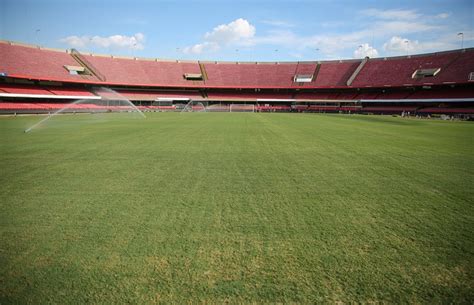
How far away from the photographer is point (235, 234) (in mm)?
3980

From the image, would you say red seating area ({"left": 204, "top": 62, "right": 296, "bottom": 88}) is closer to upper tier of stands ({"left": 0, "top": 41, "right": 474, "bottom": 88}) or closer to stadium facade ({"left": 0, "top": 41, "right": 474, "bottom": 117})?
upper tier of stands ({"left": 0, "top": 41, "right": 474, "bottom": 88})

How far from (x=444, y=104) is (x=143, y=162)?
197 ft

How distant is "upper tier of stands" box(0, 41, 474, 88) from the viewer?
51625 millimetres

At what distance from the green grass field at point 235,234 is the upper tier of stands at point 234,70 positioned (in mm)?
52248

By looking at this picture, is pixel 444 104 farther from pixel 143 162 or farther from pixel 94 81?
pixel 94 81

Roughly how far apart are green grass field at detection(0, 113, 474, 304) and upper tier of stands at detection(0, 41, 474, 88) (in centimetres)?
5225

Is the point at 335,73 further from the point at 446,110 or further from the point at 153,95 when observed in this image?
the point at 153,95

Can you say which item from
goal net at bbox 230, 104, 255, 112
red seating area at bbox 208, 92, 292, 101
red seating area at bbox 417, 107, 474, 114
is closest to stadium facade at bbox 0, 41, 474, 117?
red seating area at bbox 417, 107, 474, 114

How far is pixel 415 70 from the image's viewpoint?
58.9m

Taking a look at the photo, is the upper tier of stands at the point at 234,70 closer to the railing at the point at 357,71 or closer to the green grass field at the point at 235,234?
the railing at the point at 357,71

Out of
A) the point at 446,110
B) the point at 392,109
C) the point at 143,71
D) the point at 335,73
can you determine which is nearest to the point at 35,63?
the point at 143,71

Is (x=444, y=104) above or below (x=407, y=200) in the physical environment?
above

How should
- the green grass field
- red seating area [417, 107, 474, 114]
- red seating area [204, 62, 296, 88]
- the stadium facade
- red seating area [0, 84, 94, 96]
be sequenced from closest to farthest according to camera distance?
the green grass field, red seating area [0, 84, 94, 96], red seating area [417, 107, 474, 114], the stadium facade, red seating area [204, 62, 296, 88]

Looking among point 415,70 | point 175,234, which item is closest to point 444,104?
point 415,70
